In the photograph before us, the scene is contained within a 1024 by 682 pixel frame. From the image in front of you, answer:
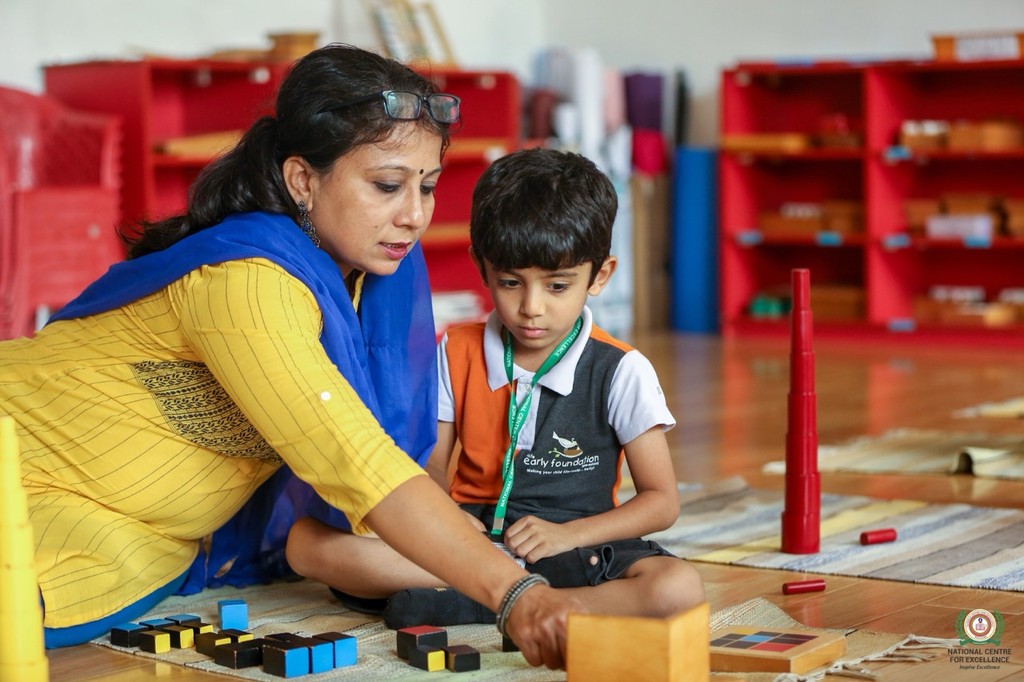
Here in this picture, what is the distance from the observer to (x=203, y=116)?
578 cm

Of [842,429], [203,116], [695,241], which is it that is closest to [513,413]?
[842,429]

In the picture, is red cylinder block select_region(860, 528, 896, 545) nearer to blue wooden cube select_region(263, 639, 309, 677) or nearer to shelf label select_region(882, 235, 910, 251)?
blue wooden cube select_region(263, 639, 309, 677)

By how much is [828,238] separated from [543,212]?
505cm

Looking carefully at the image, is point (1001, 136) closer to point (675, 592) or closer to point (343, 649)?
point (675, 592)

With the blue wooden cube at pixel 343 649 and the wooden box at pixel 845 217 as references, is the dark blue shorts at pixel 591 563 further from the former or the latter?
the wooden box at pixel 845 217

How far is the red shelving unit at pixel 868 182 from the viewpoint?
21.9 feet

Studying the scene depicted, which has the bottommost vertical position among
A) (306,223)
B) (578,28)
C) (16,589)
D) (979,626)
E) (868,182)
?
(979,626)

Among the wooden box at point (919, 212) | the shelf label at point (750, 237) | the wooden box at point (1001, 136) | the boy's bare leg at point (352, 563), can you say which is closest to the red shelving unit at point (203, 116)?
the shelf label at point (750, 237)

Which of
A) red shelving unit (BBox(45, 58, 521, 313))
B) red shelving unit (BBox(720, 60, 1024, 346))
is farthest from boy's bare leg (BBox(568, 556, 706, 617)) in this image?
red shelving unit (BBox(720, 60, 1024, 346))

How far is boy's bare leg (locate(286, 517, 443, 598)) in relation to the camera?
2.05 meters

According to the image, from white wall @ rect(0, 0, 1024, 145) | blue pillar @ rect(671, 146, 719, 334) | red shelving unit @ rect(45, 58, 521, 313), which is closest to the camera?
red shelving unit @ rect(45, 58, 521, 313)

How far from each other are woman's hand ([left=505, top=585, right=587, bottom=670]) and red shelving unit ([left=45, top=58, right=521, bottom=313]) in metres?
3.16

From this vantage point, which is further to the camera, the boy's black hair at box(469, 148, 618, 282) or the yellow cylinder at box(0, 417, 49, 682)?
the boy's black hair at box(469, 148, 618, 282)

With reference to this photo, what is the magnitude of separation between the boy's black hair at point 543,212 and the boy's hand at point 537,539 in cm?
37
